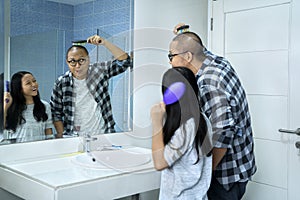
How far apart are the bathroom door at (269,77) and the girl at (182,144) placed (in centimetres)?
77

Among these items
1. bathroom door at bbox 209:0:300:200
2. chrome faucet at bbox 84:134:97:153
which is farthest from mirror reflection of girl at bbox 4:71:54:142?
bathroom door at bbox 209:0:300:200

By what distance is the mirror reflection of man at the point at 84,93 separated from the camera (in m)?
2.01

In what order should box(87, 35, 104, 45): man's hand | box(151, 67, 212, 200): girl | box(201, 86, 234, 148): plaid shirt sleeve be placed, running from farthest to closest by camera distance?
1. box(87, 35, 104, 45): man's hand
2. box(201, 86, 234, 148): plaid shirt sleeve
3. box(151, 67, 212, 200): girl

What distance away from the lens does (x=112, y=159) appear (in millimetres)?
2002

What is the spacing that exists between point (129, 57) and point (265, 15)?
3.00 feet

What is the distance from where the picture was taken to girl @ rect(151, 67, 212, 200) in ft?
4.69

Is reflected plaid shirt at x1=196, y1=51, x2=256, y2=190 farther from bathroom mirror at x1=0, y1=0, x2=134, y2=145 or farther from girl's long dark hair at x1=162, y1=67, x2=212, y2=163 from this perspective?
bathroom mirror at x1=0, y1=0, x2=134, y2=145

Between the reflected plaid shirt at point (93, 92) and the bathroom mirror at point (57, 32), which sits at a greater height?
the bathroom mirror at point (57, 32)

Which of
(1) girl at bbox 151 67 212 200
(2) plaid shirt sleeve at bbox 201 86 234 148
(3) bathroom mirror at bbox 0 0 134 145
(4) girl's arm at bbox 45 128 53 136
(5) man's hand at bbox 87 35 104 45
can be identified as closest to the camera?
(1) girl at bbox 151 67 212 200

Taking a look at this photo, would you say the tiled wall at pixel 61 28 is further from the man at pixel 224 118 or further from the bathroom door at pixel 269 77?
the bathroom door at pixel 269 77

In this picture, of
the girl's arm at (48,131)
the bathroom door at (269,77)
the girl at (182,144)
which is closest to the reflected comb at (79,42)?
the girl's arm at (48,131)

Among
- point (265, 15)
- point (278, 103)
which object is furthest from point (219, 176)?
point (265, 15)

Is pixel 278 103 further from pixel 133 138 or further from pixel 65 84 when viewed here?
pixel 65 84

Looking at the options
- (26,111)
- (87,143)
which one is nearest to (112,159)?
(87,143)
